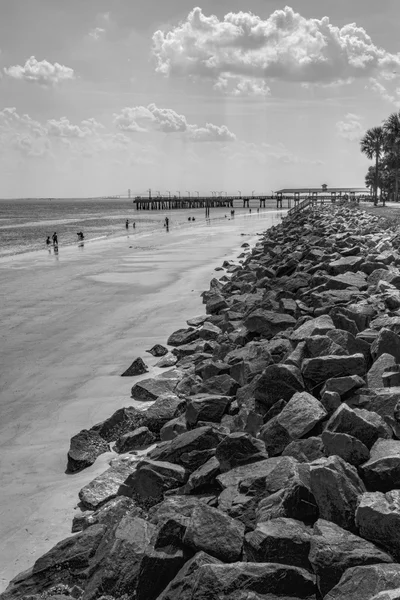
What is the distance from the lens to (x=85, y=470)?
724 cm

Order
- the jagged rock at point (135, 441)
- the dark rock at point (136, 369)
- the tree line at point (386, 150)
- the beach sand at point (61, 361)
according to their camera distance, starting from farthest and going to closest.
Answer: the tree line at point (386, 150), the dark rock at point (136, 369), the jagged rock at point (135, 441), the beach sand at point (61, 361)

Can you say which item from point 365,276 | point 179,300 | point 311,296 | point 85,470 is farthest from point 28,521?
point 179,300

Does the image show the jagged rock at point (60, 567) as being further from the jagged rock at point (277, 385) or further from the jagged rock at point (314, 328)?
the jagged rock at point (314, 328)

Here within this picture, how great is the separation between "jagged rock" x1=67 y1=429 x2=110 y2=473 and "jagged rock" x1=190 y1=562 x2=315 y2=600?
3.68 metres

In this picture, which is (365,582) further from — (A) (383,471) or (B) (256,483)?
(B) (256,483)

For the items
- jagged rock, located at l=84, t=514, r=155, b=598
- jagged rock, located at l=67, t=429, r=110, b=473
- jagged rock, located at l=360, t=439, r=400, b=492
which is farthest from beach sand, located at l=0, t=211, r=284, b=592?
jagged rock, located at l=360, t=439, r=400, b=492

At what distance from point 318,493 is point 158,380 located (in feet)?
17.3

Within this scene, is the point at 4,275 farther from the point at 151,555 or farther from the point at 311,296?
the point at 151,555

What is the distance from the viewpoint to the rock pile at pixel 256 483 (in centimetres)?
386

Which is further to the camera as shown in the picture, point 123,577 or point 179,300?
point 179,300

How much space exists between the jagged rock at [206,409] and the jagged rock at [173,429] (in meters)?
0.10

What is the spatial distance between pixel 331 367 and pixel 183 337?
20.5 ft

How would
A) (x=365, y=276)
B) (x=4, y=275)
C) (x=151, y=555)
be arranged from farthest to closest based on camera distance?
(x=4, y=275)
(x=365, y=276)
(x=151, y=555)

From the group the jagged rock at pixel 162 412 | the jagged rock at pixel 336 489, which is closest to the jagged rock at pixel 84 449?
the jagged rock at pixel 162 412
